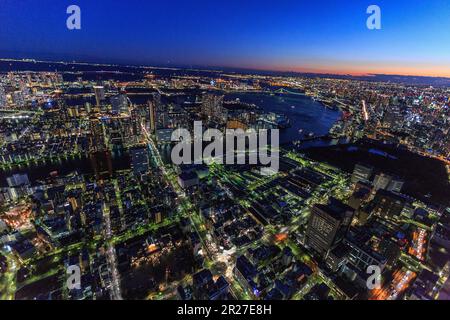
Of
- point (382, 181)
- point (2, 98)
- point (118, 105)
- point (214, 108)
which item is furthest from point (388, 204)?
point (2, 98)

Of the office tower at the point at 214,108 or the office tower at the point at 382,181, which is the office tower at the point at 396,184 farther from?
the office tower at the point at 214,108

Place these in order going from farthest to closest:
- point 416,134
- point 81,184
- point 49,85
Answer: point 49,85 → point 416,134 → point 81,184

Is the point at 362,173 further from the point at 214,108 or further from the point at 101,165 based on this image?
the point at 101,165

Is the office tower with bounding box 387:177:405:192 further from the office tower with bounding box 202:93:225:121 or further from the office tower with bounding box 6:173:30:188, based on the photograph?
the office tower with bounding box 6:173:30:188

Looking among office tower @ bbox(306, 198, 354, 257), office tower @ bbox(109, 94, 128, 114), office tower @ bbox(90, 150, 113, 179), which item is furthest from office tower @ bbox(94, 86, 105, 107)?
office tower @ bbox(306, 198, 354, 257)

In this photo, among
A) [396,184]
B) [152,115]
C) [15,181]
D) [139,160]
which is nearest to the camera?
→ [15,181]
